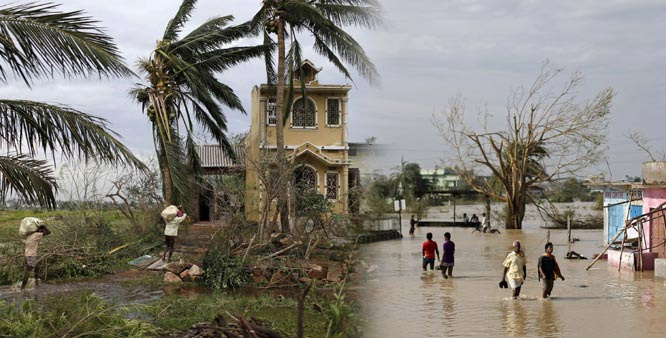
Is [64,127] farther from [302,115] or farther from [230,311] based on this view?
[302,115]

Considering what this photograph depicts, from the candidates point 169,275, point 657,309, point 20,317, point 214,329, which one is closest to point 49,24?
point 20,317

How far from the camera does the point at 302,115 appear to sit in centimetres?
2617

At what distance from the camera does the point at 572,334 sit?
9.15m

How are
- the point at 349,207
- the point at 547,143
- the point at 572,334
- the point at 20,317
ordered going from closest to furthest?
the point at 20,317 → the point at 572,334 → the point at 349,207 → the point at 547,143

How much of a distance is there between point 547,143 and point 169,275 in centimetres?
2437

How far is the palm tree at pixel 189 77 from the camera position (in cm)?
1898

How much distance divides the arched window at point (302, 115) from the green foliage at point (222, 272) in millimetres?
13201

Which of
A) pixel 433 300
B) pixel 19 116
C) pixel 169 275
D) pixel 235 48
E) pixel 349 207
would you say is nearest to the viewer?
pixel 19 116

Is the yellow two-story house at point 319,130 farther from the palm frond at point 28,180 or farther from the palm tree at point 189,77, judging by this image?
the palm frond at point 28,180

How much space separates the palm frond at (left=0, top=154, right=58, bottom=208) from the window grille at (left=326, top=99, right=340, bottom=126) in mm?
17566

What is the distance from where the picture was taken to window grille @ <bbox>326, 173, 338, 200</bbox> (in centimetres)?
2597

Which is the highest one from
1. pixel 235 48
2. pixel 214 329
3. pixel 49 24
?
pixel 235 48

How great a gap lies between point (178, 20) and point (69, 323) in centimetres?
1470

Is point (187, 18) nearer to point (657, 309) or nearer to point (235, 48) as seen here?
point (235, 48)
